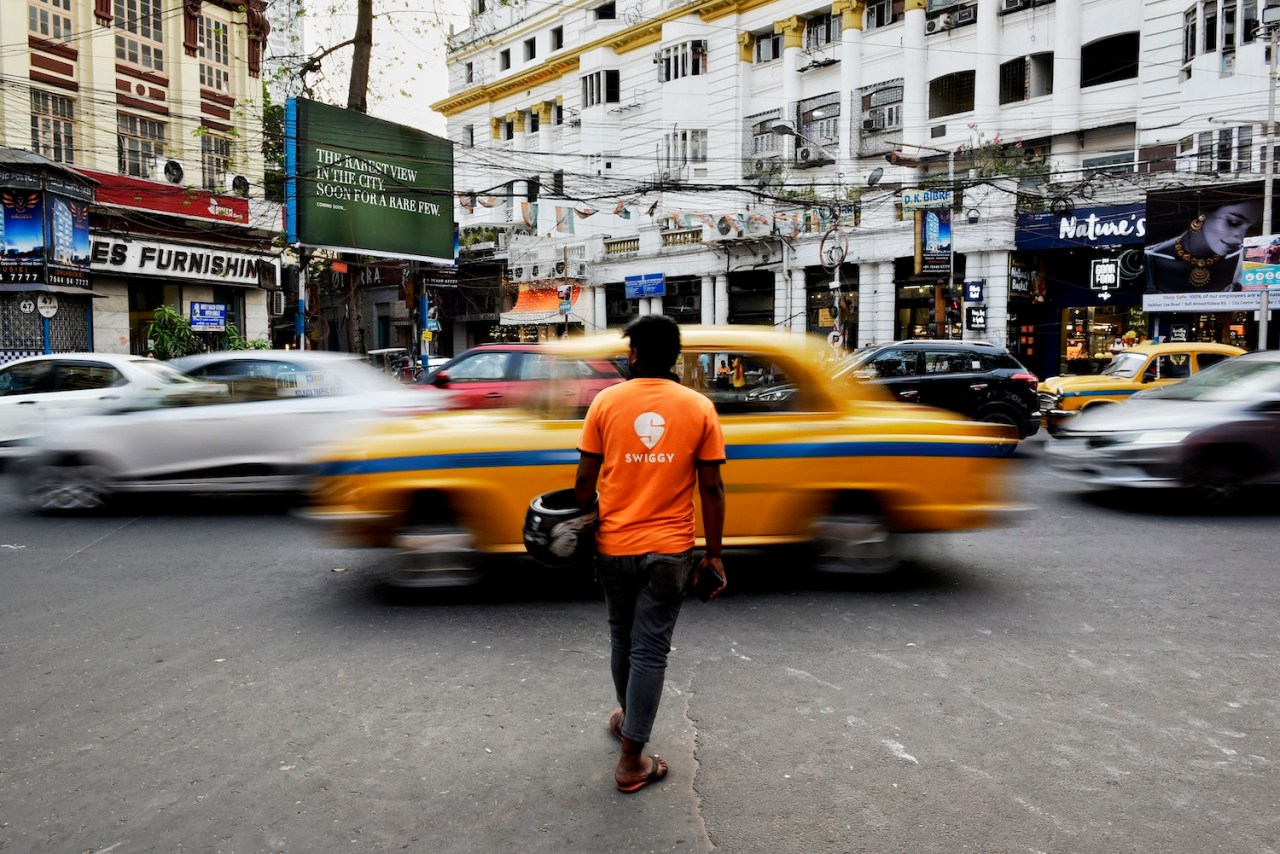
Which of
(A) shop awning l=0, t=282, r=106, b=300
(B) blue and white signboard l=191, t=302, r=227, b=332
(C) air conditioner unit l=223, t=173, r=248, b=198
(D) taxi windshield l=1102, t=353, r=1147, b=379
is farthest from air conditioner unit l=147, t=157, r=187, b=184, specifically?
(D) taxi windshield l=1102, t=353, r=1147, b=379

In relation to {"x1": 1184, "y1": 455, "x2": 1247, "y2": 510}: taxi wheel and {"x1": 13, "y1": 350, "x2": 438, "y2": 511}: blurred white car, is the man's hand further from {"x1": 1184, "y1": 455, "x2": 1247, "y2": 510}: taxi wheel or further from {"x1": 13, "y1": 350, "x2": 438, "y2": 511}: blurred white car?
{"x1": 1184, "y1": 455, "x2": 1247, "y2": 510}: taxi wheel

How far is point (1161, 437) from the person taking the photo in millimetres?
8797

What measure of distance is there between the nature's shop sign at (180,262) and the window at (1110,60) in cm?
2563

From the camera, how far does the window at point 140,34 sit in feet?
81.5

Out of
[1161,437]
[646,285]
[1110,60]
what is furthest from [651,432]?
[646,285]

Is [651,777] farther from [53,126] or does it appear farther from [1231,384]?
[53,126]

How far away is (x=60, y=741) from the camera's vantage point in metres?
3.81

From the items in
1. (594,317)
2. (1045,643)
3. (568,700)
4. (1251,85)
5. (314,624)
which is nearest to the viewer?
(568,700)

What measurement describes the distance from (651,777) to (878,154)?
31456mm

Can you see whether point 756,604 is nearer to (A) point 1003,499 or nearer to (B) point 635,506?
(A) point 1003,499

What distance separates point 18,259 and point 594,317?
24.3 meters

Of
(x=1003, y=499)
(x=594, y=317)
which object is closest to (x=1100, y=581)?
(x=1003, y=499)

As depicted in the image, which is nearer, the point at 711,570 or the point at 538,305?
the point at 711,570

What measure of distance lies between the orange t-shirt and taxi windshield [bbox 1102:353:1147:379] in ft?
43.8
